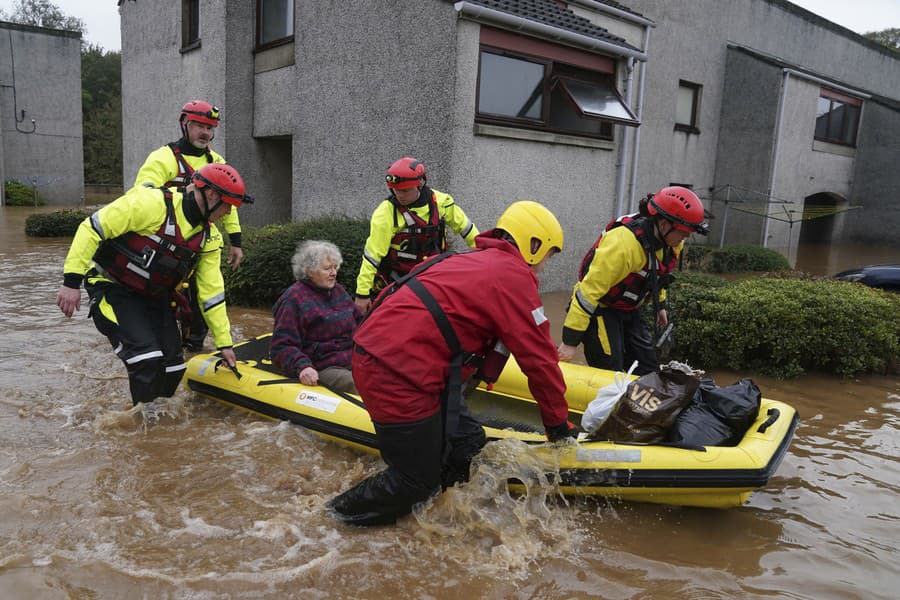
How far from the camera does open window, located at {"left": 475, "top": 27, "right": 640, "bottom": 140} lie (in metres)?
8.83

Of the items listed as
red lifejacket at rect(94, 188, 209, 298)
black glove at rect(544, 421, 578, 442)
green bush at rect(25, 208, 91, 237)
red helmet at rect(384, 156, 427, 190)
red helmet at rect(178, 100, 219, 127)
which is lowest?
green bush at rect(25, 208, 91, 237)

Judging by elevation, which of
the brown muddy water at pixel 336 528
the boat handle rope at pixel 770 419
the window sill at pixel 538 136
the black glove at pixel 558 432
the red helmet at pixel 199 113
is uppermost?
the window sill at pixel 538 136

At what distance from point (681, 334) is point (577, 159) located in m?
4.29

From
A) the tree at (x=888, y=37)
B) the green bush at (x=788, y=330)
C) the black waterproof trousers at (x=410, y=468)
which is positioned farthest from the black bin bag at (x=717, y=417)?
the tree at (x=888, y=37)

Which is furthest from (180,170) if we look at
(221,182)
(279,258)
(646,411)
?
(646,411)

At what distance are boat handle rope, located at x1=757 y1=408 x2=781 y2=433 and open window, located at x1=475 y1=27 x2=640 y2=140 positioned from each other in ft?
19.1

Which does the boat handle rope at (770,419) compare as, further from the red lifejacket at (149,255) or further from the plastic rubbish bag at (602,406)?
the red lifejacket at (149,255)

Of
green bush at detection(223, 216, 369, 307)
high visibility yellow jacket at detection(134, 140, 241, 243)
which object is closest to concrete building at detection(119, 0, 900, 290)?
green bush at detection(223, 216, 369, 307)

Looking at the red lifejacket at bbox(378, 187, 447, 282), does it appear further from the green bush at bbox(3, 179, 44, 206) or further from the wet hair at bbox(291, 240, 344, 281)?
the green bush at bbox(3, 179, 44, 206)

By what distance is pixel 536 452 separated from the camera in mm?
3543

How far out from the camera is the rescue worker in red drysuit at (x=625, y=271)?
14.0 feet

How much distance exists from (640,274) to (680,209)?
0.49m

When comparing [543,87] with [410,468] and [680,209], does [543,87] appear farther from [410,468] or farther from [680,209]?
[410,468]

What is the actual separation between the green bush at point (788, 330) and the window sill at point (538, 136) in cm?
350
